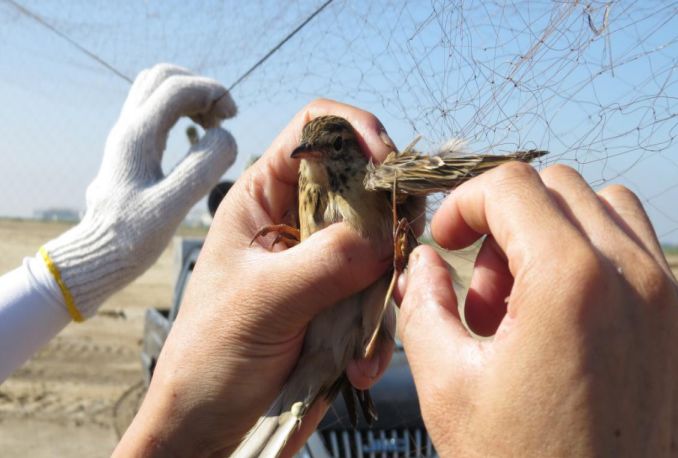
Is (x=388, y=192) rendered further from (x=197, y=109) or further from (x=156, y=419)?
(x=197, y=109)

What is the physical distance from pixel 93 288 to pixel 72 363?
7.77 m

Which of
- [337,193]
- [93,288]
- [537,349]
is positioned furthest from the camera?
[93,288]

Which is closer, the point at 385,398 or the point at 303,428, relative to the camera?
the point at 303,428

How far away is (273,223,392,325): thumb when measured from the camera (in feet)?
5.73

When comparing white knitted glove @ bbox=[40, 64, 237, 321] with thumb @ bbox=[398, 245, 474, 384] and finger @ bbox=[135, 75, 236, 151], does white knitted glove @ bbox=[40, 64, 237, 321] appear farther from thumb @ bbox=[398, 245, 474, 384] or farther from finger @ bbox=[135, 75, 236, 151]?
thumb @ bbox=[398, 245, 474, 384]

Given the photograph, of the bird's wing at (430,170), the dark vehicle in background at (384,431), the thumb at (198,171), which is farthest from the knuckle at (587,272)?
the dark vehicle in background at (384,431)

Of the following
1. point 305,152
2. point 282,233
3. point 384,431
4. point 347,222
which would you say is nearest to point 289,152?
point 305,152

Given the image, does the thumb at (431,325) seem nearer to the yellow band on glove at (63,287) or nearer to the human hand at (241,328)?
the human hand at (241,328)

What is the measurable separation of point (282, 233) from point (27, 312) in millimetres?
1093

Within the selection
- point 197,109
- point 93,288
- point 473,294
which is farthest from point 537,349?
point 197,109

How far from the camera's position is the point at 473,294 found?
4.46ft

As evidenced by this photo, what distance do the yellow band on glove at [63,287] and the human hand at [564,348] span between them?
74.5 inches

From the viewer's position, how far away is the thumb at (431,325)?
3.46ft

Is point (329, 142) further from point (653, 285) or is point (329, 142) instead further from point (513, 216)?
point (653, 285)
